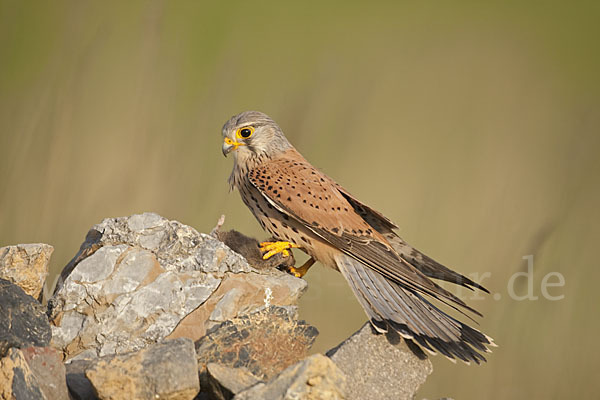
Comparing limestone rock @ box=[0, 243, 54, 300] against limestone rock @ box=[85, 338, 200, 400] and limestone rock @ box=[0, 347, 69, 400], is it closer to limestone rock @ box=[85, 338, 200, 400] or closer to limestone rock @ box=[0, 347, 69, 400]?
limestone rock @ box=[0, 347, 69, 400]

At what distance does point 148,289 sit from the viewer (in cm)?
332

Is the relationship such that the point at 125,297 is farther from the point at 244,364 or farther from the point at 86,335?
the point at 244,364

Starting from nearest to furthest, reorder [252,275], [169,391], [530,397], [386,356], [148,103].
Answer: [169,391], [386,356], [252,275], [530,397], [148,103]

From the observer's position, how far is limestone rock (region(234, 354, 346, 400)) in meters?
2.41

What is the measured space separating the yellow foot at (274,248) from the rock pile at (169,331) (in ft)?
0.17

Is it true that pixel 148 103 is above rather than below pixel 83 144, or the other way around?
above

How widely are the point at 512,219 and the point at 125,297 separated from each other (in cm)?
256

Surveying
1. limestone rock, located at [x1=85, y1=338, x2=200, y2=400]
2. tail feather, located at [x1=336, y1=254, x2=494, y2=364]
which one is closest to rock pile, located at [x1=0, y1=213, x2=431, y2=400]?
limestone rock, located at [x1=85, y1=338, x2=200, y2=400]

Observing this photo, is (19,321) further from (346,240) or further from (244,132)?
(244,132)

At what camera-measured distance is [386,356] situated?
311 centimetres

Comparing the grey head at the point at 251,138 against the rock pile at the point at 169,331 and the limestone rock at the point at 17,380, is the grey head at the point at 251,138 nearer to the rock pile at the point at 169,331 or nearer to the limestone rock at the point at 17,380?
the rock pile at the point at 169,331

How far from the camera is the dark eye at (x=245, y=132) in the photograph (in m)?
4.36

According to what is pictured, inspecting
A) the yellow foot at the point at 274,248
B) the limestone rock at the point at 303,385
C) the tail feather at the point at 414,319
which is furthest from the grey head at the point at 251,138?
the limestone rock at the point at 303,385

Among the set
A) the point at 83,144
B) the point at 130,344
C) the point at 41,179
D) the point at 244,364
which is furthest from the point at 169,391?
the point at 83,144
